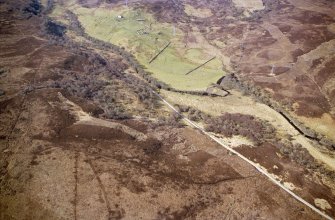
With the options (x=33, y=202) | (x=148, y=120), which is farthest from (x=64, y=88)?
(x=33, y=202)

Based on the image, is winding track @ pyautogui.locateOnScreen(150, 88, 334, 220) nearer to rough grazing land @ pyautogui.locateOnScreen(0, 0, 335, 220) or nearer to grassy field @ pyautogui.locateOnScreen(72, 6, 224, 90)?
rough grazing land @ pyautogui.locateOnScreen(0, 0, 335, 220)

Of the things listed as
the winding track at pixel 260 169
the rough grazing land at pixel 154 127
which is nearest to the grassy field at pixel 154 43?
the rough grazing land at pixel 154 127

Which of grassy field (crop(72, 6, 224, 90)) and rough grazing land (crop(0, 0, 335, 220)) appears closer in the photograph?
rough grazing land (crop(0, 0, 335, 220))

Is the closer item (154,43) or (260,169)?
(260,169)

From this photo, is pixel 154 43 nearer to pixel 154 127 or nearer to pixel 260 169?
pixel 154 127

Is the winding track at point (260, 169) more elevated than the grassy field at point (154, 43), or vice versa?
the winding track at point (260, 169)

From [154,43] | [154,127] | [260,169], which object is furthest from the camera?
[154,43]

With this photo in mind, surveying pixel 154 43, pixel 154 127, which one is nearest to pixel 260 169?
pixel 154 127

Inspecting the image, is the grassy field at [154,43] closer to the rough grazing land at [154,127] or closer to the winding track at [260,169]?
the rough grazing land at [154,127]

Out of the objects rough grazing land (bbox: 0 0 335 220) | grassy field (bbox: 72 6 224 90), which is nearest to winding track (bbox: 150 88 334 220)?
rough grazing land (bbox: 0 0 335 220)

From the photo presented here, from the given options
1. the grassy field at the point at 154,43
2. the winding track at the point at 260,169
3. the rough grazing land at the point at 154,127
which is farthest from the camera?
the grassy field at the point at 154,43
